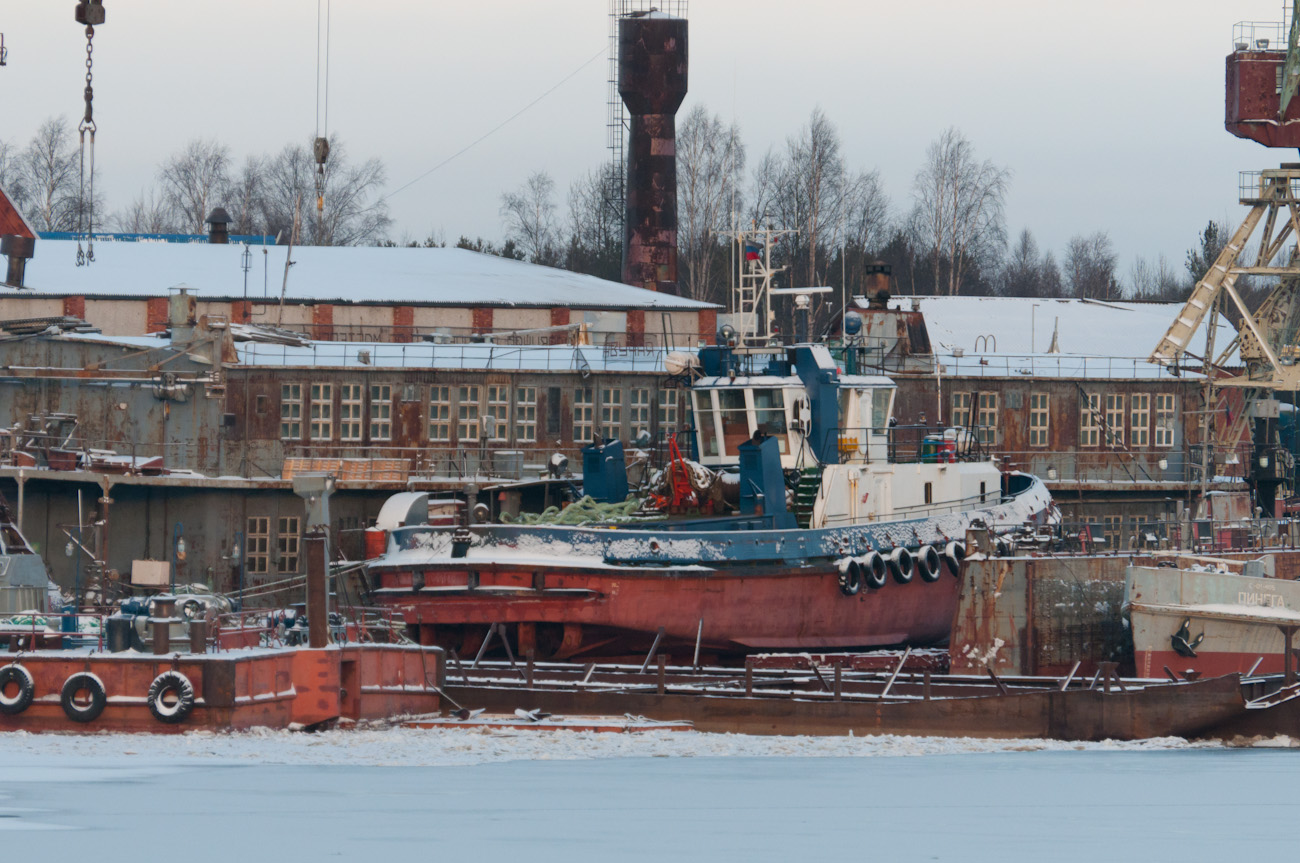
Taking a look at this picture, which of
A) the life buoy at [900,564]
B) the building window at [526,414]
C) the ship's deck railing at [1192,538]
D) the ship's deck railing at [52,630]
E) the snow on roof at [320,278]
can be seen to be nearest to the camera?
the ship's deck railing at [52,630]

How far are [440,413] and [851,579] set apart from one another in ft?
36.7

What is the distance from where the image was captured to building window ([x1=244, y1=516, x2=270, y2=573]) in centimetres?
3206

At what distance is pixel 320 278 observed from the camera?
41.7 meters

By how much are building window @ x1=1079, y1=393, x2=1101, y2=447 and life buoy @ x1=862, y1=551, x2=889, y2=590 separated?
39.0 feet

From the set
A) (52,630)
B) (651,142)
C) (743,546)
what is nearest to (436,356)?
(743,546)

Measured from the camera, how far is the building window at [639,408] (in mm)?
34375

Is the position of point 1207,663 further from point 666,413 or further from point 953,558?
point 666,413

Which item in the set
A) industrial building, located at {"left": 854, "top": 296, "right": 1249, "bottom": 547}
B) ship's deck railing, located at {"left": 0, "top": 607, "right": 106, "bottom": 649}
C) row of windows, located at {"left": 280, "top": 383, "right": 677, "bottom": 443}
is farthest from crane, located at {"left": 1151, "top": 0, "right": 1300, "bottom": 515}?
ship's deck railing, located at {"left": 0, "top": 607, "right": 106, "bottom": 649}

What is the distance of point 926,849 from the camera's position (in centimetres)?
1259

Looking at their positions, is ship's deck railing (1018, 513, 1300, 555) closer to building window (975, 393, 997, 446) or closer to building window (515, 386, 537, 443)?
building window (975, 393, 997, 446)

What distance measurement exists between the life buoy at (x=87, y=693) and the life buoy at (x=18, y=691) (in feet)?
1.17

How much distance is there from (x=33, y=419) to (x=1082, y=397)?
800 inches

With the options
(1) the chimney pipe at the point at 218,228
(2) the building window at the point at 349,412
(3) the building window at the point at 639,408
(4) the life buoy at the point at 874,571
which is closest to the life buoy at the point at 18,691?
(4) the life buoy at the point at 874,571

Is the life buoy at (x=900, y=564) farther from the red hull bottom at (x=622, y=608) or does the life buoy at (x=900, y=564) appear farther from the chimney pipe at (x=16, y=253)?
the chimney pipe at (x=16, y=253)
